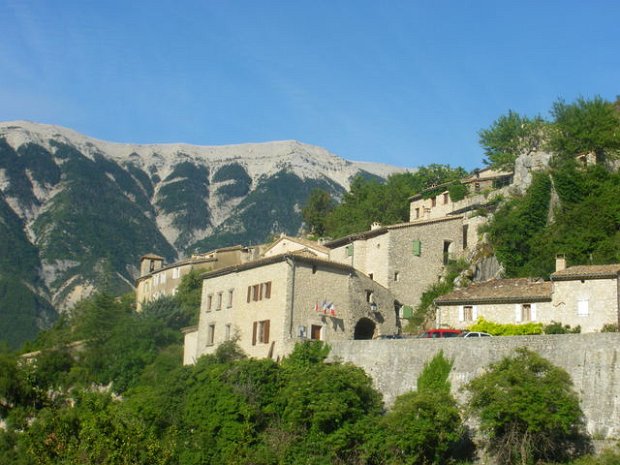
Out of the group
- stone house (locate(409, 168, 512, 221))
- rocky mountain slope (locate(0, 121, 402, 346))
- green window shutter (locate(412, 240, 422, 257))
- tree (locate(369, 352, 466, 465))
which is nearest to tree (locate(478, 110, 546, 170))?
stone house (locate(409, 168, 512, 221))

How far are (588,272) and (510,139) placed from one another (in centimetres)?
3609

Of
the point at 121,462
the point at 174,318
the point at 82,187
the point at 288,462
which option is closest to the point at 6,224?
the point at 82,187

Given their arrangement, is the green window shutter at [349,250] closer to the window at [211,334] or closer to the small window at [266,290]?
the small window at [266,290]

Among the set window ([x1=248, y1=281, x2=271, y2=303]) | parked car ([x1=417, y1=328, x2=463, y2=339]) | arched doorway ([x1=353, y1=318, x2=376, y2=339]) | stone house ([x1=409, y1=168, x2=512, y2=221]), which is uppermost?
stone house ([x1=409, y1=168, x2=512, y2=221])

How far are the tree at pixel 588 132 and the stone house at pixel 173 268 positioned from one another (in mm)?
25871

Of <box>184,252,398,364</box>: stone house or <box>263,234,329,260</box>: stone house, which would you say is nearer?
<box>184,252,398,364</box>: stone house

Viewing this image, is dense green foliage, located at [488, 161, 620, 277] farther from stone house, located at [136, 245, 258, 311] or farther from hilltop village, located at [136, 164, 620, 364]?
stone house, located at [136, 245, 258, 311]

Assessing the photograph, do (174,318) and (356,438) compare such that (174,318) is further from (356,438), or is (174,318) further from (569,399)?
(569,399)

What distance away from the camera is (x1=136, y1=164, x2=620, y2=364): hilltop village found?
165 feet

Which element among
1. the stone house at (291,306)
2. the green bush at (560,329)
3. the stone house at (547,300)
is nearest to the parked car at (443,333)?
the stone house at (547,300)

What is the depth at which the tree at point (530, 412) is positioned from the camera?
128ft

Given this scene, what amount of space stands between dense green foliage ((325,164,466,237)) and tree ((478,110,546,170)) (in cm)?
421

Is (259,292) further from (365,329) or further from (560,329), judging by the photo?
(560,329)

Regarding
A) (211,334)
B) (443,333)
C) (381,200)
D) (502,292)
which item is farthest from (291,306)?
(381,200)
